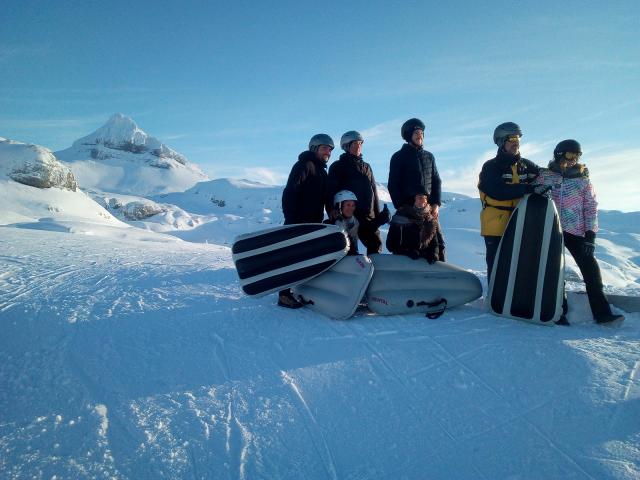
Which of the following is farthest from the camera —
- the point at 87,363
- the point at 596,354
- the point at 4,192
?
the point at 4,192

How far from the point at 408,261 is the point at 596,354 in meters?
1.76

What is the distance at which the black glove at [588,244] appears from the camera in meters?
3.68

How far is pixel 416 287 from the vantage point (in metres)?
3.73

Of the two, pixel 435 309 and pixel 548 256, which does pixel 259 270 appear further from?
pixel 548 256

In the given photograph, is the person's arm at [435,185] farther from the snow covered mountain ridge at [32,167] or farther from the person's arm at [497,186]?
the snow covered mountain ridge at [32,167]

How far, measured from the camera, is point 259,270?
3857mm

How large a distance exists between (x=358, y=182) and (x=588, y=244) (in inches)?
101

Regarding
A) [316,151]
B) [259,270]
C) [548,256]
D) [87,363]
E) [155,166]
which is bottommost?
[87,363]

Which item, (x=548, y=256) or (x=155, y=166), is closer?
(x=548, y=256)

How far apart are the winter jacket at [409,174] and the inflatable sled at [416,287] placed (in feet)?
2.94

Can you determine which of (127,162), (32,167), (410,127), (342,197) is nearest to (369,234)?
(342,197)

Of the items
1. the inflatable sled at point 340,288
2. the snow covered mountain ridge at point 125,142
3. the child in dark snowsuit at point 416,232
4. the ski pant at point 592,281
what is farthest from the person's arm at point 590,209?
the snow covered mountain ridge at point 125,142

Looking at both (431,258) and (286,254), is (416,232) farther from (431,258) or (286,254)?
(286,254)

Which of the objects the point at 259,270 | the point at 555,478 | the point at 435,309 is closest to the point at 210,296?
the point at 259,270
